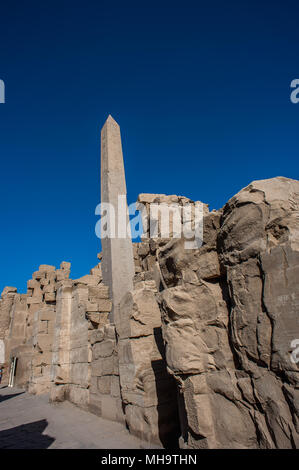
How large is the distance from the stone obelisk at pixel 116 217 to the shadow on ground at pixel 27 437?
8.19ft

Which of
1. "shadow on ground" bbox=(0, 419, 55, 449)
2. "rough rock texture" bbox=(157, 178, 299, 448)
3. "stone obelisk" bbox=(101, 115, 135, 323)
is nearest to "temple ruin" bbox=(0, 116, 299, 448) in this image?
"rough rock texture" bbox=(157, 178, 299, 448)

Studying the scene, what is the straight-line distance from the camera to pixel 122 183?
29.0ft

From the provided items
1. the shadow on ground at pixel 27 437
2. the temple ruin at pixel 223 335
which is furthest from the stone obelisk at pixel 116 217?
the temple ruin at pixel 223 335

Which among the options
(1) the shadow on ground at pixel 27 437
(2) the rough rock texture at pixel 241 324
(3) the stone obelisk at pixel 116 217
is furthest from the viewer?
(3) the stone obelisk at pixel 116 217

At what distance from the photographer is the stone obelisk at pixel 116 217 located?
7.88 m

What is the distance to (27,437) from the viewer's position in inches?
185

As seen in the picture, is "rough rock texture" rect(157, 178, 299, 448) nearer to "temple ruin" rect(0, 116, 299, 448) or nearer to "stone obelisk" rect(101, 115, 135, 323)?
"temple ruin" rect(0, 116, 299, 448)

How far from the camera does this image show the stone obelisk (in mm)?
7879

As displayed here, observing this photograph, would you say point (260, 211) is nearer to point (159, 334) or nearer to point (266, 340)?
point (266, 340)

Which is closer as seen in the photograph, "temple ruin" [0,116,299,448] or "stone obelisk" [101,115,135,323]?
"temple ruin" [0,116,299,448]

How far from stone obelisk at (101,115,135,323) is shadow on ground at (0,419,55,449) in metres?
2.50

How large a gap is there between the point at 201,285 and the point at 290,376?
3.33 feet

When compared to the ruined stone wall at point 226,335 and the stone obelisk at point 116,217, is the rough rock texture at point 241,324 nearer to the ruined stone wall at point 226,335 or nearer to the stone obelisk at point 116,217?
the ruined stone wall at point 226,335
